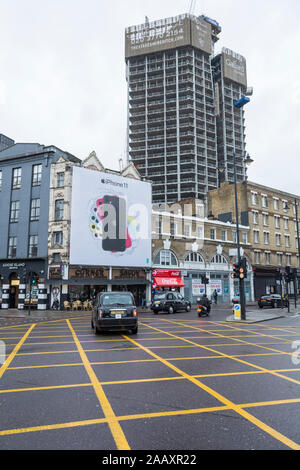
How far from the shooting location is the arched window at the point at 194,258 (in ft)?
119

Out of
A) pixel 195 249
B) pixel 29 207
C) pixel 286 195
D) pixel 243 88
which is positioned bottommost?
pixel 195 249

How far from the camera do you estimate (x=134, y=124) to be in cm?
7331

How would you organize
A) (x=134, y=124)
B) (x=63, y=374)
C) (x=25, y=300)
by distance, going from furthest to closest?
1. (x=134, y=124)
2. (x=25, y=300)
3. (x=63, y=374)

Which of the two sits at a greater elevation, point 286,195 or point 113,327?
point 286,195

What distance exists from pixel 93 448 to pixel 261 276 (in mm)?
42890

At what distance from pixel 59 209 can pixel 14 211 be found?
223 inches

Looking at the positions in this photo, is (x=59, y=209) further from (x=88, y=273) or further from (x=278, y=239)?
(x=278, y=239)

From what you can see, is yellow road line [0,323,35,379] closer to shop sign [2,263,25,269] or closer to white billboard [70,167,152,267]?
white billboard [70,167,152,267]

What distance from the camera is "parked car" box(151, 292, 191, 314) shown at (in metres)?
24.4

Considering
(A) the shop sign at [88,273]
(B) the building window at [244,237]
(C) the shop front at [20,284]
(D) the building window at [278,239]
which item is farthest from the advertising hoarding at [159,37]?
(C) the shop front at [20,284]

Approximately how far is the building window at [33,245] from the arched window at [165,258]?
12.7 metres

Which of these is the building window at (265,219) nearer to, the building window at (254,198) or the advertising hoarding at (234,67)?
the building window at (254,198)
